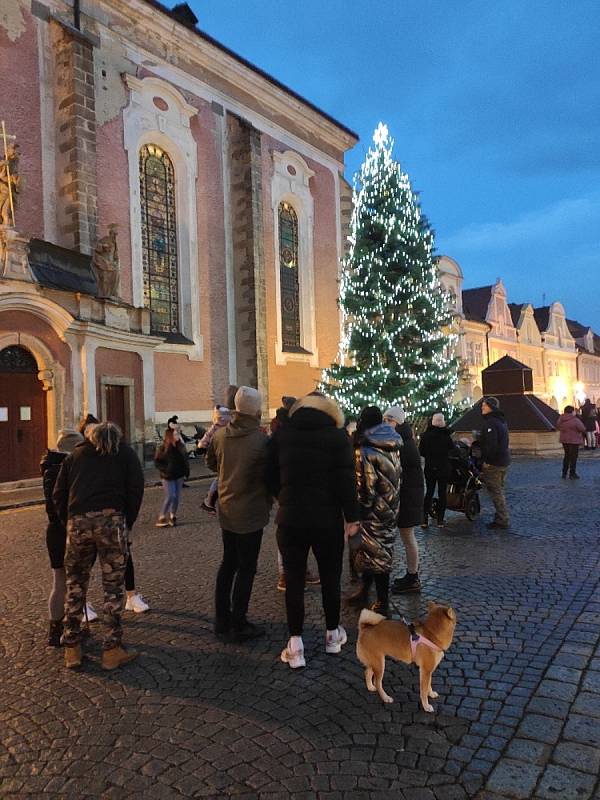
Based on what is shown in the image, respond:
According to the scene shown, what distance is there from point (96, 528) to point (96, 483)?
0.30 metres

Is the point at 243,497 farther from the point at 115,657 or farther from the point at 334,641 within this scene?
the point at 115,657

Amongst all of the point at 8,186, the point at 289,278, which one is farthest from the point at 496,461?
the point at 289,278

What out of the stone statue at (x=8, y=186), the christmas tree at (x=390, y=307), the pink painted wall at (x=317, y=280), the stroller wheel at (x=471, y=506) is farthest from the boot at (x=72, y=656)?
the pink painted wall at (x=317, y=280)

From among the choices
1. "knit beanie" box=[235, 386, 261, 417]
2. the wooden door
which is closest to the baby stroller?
"knit beanie" box=[235, 386, 261, 417]

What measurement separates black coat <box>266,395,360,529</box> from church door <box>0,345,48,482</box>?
12975 mm

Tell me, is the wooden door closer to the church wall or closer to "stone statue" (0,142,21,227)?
the church wall

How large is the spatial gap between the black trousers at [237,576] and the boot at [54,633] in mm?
1153

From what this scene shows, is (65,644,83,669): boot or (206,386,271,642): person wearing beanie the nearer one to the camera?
(65,644,83,669): boot

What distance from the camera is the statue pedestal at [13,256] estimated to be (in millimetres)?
14000

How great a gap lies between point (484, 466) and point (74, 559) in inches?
239

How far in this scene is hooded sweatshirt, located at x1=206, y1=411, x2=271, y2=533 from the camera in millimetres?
4371

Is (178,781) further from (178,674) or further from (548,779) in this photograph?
(548,779)

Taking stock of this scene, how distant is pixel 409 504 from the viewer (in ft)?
18.9

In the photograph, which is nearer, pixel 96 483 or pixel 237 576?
pixel 96 483
